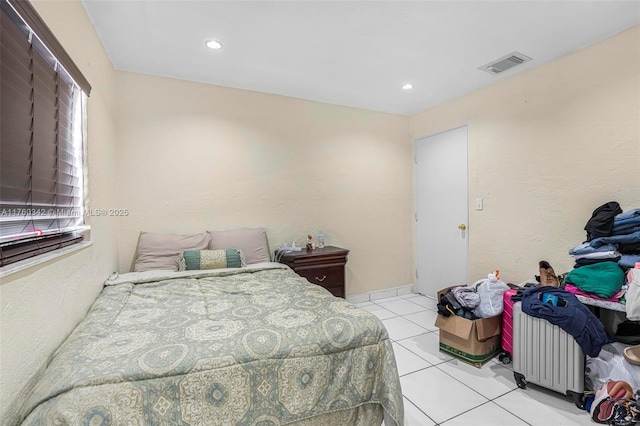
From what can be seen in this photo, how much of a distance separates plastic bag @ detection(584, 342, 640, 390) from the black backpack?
73cm

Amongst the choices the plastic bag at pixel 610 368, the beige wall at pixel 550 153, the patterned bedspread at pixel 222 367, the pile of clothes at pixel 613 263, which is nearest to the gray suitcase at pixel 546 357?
the plastic bag at pixel 610 368

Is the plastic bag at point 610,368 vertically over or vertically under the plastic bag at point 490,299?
under

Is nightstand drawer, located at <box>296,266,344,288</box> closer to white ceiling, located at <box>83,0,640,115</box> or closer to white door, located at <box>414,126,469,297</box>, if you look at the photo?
white door, located at <box>414,126,469,297</box>

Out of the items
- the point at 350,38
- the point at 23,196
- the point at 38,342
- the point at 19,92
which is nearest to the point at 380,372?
the point at 38,342

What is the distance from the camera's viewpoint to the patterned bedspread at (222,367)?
103 cm

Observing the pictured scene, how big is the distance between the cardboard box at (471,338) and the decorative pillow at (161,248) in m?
2.28

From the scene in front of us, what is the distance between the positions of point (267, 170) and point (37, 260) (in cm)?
238

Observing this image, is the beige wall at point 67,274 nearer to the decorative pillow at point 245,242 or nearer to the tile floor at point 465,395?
the decorative pillow at point 245,242

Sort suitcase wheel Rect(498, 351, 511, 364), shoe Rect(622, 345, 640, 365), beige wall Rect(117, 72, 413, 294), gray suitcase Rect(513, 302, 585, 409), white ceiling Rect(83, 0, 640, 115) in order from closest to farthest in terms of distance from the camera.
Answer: shoe Rect(622, 345, 640, 365) < gray suitcase Rect(513, 302, 585, 409) < white ceiling Rect(83, 0, 640, 115) < suitcase wheel Rect(498, 351, 511, 364) < beige wall Rect(117, 72, 413, 294)

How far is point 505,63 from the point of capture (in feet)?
9.01

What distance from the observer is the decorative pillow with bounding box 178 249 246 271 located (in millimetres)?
2623

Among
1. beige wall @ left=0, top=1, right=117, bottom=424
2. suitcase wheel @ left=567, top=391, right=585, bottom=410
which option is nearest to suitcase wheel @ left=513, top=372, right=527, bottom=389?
suitcase wheel @ left=567, top=391, right=585, bottom=410

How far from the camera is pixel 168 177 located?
301 cm

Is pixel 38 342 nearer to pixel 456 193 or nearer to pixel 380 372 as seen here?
pixel 380 372
